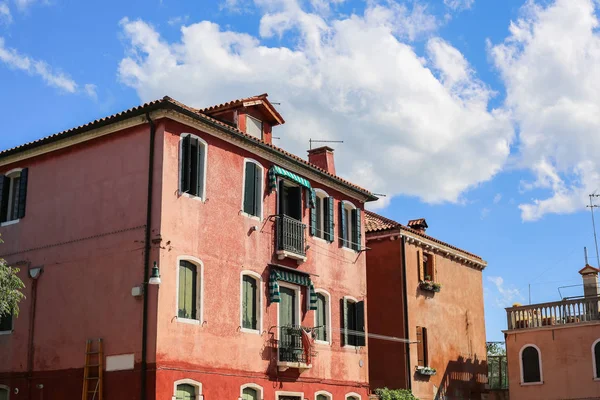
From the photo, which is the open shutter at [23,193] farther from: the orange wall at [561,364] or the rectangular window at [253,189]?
the orange wall at [561,364]

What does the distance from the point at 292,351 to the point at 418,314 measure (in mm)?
10024

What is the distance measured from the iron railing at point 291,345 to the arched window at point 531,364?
1184 cm

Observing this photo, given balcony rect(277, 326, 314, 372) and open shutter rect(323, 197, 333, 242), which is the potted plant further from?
balcony rect(277, 326, 314, 372)

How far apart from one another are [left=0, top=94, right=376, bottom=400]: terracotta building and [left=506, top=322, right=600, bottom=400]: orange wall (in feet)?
31.2

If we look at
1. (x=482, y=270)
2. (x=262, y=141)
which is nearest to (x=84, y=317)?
(x=262, y=141)

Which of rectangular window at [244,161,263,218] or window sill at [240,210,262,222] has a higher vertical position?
rectangular window at [244,161,263,218]

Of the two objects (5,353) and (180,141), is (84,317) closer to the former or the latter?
(5,353)

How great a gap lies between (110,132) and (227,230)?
14.2ft

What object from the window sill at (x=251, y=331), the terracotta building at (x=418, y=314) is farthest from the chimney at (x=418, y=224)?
the window sill at (x=251, y=331)

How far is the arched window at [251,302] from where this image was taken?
80.0ft

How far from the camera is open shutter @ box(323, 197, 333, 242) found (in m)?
29.0

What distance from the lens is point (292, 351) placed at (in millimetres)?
25609

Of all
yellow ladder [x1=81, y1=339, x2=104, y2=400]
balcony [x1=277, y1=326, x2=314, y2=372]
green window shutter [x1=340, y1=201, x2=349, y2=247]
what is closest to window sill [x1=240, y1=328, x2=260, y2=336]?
balcony [x1=277, y1=326, x2=314, y2=372]

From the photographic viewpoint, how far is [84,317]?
74.0 ft
